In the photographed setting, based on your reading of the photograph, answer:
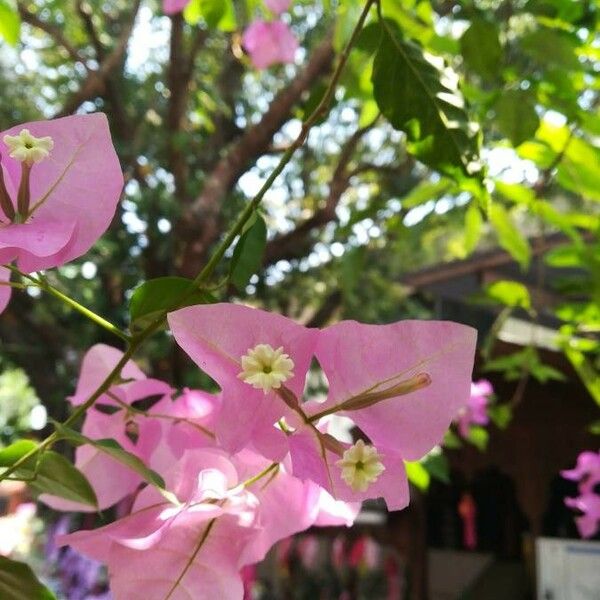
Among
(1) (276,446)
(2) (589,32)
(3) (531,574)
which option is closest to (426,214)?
(2) (589,32)

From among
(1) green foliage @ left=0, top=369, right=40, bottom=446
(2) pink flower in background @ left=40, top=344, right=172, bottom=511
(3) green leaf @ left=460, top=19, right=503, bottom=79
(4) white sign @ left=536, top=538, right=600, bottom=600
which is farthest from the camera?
(1) green foliage @ left=0, top=369, right=40, bottom=446

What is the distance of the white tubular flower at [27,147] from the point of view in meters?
0.24

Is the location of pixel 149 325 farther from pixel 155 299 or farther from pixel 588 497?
pixel 588 497

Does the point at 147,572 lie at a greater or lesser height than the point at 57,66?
lesser

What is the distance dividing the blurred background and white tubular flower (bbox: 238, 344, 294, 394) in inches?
7.2

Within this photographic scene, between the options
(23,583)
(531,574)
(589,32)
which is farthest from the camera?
(531,574)

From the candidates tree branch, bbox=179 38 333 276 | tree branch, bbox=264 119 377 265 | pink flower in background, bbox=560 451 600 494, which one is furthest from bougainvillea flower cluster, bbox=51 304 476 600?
tree branch, bbox=264 119 377 265

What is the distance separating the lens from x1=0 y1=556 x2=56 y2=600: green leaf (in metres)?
0.23

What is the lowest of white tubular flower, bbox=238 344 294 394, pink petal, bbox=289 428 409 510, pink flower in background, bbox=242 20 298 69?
pink petal, bbox=289 428 409 510

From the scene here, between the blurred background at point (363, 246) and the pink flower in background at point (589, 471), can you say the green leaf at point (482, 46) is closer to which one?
the blurred background at point (363, 246)

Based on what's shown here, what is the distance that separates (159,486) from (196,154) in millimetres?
2960

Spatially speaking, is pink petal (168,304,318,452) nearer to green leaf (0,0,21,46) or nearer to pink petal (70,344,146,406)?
pink petal (70,344,146,406)

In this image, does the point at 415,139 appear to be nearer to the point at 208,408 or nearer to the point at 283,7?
the point at 208,408

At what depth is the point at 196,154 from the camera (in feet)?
10.3
